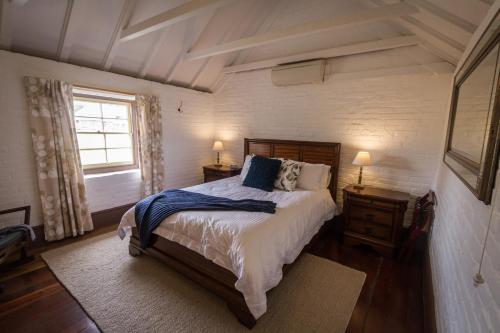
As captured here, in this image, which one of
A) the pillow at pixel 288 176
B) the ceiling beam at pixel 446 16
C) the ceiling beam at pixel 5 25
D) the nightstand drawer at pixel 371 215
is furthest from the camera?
the pillow at pixel 288 176

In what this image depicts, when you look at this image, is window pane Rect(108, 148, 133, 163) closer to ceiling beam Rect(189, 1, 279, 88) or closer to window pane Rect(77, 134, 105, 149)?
window pane Rect(77, 134, 105, 149)

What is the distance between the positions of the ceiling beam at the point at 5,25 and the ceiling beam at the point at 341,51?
107 inches

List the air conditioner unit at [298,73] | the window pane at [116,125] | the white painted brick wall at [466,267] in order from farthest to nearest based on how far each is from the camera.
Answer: the window pane at [116,125] < the air conditioner unit at [298,73] < the white painted brick wall at [466,267]

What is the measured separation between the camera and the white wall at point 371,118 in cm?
264

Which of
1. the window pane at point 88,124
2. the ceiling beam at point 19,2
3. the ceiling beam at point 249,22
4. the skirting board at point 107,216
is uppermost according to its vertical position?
the ceiling beam at point 249,22

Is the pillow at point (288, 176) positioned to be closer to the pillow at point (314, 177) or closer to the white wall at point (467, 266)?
the pillow at point (314, 177)

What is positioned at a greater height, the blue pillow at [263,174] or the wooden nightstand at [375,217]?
the blue pillow at [263,174]

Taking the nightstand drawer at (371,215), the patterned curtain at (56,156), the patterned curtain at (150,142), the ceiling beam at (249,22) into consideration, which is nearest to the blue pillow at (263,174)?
the nightstand drawer at (371,215)

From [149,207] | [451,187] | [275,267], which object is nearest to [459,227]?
[451,187]

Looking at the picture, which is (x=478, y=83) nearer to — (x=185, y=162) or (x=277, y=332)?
→ (x=277, y=332)

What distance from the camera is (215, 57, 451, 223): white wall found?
104 inches

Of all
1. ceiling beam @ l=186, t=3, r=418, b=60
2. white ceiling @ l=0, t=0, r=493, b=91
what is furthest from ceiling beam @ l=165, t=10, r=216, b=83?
ceiling beam @ l=186, t=3, r=418, b=60

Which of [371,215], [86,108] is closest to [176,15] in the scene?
[86,108]

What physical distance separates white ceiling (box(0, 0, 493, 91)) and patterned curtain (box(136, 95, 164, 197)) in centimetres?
45
